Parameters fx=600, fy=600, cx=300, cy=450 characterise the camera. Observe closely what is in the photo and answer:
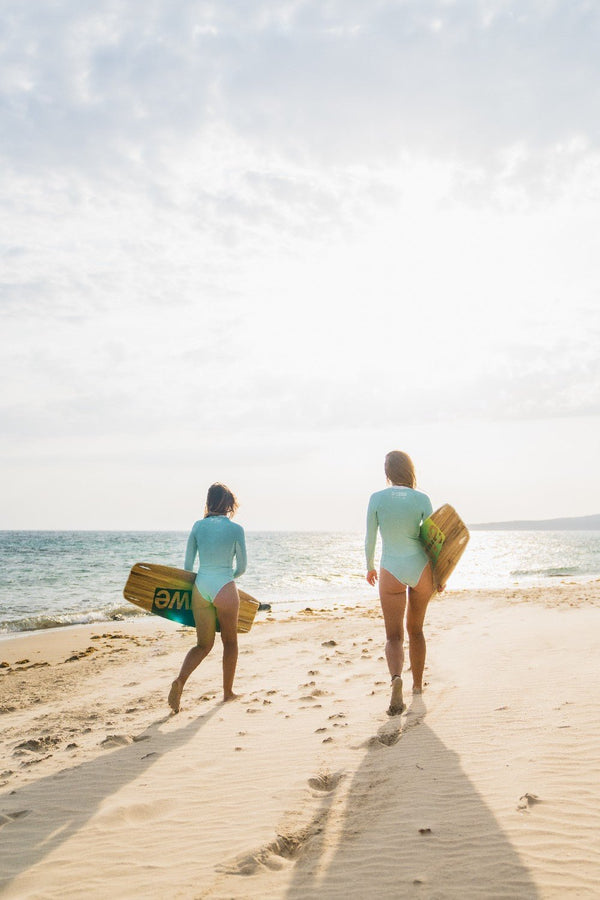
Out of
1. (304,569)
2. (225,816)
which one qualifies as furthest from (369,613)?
(304,569)

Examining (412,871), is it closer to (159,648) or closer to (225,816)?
(225,816)

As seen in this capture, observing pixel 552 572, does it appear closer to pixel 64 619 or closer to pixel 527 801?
pixel 64 619

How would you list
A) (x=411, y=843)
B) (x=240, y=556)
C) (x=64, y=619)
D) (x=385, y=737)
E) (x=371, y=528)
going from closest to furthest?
1. (x=411, y=843)
2. (x=385, y=737)
3. (x=371, y=528)
4. (x=240, y=556)
5. (x=64, y=619)

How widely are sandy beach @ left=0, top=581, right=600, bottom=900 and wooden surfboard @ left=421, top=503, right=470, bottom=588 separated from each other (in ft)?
3.88

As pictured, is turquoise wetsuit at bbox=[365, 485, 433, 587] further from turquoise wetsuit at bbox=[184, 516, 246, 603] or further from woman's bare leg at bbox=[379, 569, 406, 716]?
turquoise wetsuit at bbox=[184, 516, 246, 603]

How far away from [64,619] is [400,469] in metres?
10.9

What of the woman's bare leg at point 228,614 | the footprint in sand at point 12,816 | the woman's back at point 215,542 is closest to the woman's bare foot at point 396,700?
the woman's bare leg at point 228,614

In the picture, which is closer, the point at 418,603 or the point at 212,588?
the point at 418,603

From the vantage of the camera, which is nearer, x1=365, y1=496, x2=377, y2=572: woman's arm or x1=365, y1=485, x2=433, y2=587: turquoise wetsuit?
x1=365, y1=485, x2=433, y2=587: turquoise wetsuit

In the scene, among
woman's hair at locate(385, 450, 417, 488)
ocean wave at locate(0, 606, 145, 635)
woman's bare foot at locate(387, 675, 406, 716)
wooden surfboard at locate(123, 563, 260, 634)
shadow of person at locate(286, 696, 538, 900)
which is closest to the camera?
shadow of person at locate(286, 696, 538, 900)

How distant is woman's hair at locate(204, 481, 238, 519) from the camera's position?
5.87 metres

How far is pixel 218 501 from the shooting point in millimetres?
5875

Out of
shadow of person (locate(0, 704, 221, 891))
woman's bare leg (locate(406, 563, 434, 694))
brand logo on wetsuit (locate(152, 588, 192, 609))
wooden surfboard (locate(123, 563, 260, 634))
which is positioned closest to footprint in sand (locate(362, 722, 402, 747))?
woman's bare leg (locate(406, 563, 434, 694))

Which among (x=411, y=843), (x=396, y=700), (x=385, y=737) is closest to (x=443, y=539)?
(x=396, y=700)
